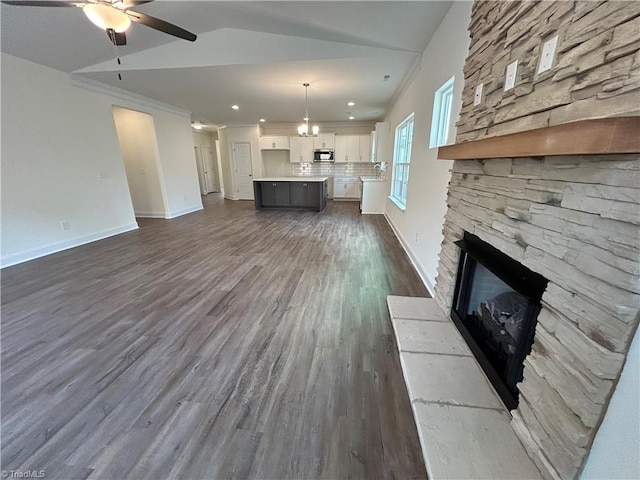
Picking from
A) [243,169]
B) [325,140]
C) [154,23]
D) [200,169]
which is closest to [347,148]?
[325,140]

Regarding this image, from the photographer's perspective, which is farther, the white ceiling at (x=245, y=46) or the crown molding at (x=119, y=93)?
the crown molding at (x=119, y=93)

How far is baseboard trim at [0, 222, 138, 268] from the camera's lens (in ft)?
11.5

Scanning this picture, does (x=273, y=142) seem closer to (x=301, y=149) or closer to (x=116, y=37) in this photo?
(x=301, y=149)

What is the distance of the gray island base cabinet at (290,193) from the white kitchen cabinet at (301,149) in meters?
2.10

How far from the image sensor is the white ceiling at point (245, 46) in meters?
2.87

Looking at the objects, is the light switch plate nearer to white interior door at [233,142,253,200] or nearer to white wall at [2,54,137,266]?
white wall at [2,54,137,266]

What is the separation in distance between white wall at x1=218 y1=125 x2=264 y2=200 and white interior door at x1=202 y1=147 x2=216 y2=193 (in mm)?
2006

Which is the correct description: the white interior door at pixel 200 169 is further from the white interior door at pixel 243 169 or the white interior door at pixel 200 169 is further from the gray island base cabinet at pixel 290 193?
the gray island base cabinet at pixel 290 193

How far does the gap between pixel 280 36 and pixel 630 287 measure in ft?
14.8

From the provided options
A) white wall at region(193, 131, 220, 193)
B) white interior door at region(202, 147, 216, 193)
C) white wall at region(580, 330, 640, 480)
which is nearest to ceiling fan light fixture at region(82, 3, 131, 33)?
white wall at region(580, 330, 640, 480)

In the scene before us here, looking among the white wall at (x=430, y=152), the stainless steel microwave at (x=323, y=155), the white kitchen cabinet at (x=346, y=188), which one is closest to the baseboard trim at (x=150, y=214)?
the stainless steel microwave at (x=323, y=155)

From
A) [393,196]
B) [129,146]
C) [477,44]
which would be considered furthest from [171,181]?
[477,44]

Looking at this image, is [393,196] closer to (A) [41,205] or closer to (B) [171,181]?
(B) [171,181]

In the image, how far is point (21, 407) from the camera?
56.2 inches
